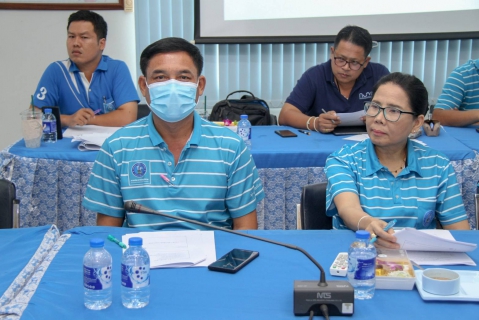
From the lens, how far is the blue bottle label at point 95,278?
50.2 inches

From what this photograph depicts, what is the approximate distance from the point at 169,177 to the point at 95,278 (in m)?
0.71

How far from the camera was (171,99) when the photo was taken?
6.49 ft

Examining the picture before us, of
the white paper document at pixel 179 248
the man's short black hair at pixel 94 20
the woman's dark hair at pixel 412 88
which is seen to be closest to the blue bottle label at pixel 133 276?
the white paper document at pixel 179 248

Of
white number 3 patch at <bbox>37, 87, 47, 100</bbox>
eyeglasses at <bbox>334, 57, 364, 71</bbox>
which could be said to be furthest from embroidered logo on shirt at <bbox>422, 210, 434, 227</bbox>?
white number 3 patch at <bbox>37, 87, 47, 100</bbox>

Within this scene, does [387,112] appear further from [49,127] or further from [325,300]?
[49,127]

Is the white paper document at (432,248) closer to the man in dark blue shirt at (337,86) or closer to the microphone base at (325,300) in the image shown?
the microphone base at (325,300)

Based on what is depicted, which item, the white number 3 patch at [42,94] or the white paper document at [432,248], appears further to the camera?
the white number 3 patch at [42,94]

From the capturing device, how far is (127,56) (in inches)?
183

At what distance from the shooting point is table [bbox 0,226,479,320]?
1280 millimetres

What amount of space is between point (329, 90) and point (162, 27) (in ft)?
5.62

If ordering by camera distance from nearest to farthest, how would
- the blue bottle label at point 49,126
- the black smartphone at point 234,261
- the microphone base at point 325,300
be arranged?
the microphone base at point 325,300, the black smartphone at point 234,261, the blue bottle label at point 49,126

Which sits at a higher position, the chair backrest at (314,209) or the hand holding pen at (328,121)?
the hand holding pen at (328,121)

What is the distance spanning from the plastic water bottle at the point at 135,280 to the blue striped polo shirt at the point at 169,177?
60 centimetres

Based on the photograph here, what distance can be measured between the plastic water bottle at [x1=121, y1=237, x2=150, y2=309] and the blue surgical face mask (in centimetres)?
75
